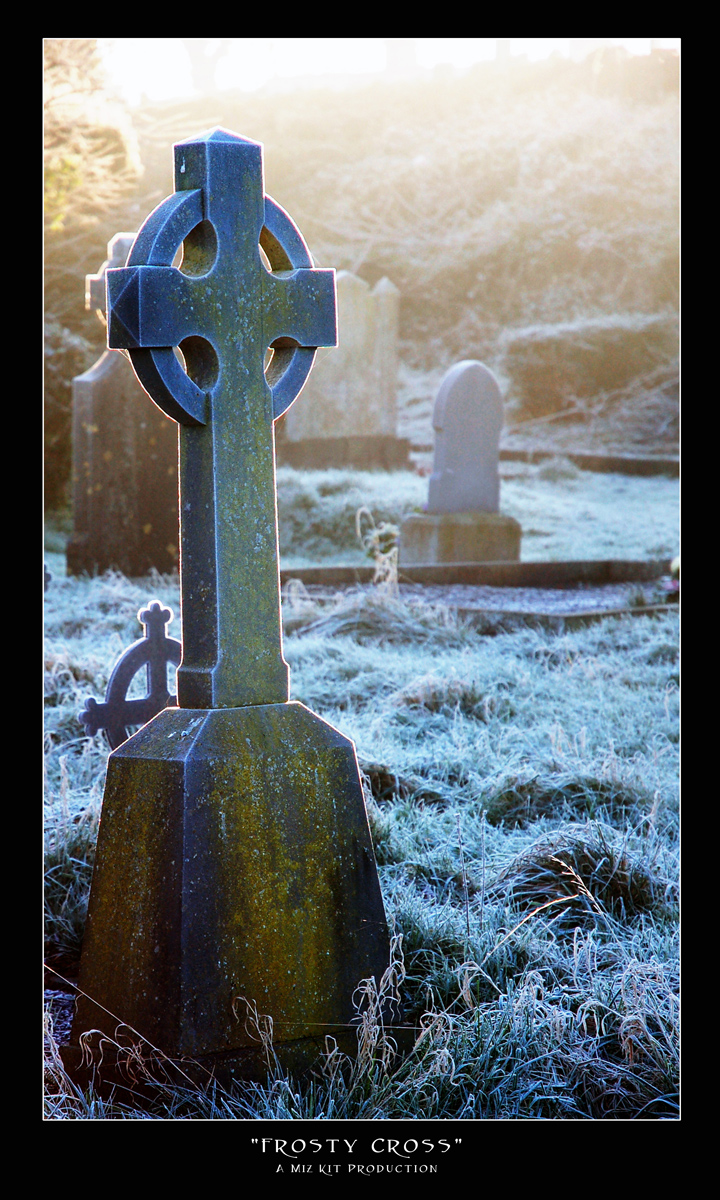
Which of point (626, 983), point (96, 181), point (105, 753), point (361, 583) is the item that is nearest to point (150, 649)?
point (105, 753)

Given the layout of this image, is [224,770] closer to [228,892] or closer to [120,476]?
[228,892]

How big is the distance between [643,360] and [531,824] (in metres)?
24.4

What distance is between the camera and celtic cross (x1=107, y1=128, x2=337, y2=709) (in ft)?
7.66

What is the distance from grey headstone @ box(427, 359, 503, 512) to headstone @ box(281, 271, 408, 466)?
18.1 feet

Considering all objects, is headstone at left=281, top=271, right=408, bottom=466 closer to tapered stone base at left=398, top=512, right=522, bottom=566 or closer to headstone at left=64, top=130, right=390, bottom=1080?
tapered stone base at left=398, top=512, right=522, bottom=566

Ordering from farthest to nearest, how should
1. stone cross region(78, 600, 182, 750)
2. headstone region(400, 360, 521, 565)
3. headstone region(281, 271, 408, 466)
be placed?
headstone region(281, 271, 408, 466) < headstone region(400, 360, 521, 565) < stone cross region(78, 600, 182, 750)

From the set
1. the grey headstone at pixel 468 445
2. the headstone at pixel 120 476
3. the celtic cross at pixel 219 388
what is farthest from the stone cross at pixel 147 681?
the grey headstone at pixel 468 445

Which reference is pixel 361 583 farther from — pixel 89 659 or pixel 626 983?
pixel 626 983

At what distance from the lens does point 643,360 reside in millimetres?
26516

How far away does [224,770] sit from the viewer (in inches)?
91.2

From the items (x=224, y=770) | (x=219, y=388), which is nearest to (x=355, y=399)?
(x=219, y=388)

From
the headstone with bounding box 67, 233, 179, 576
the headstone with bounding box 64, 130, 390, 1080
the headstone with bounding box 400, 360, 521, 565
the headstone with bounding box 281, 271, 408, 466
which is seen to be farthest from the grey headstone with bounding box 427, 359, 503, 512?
the headstone with bounding box 64, 130, 390, 1080

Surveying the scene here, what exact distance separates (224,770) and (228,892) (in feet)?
0.79

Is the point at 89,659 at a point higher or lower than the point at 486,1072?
higher
